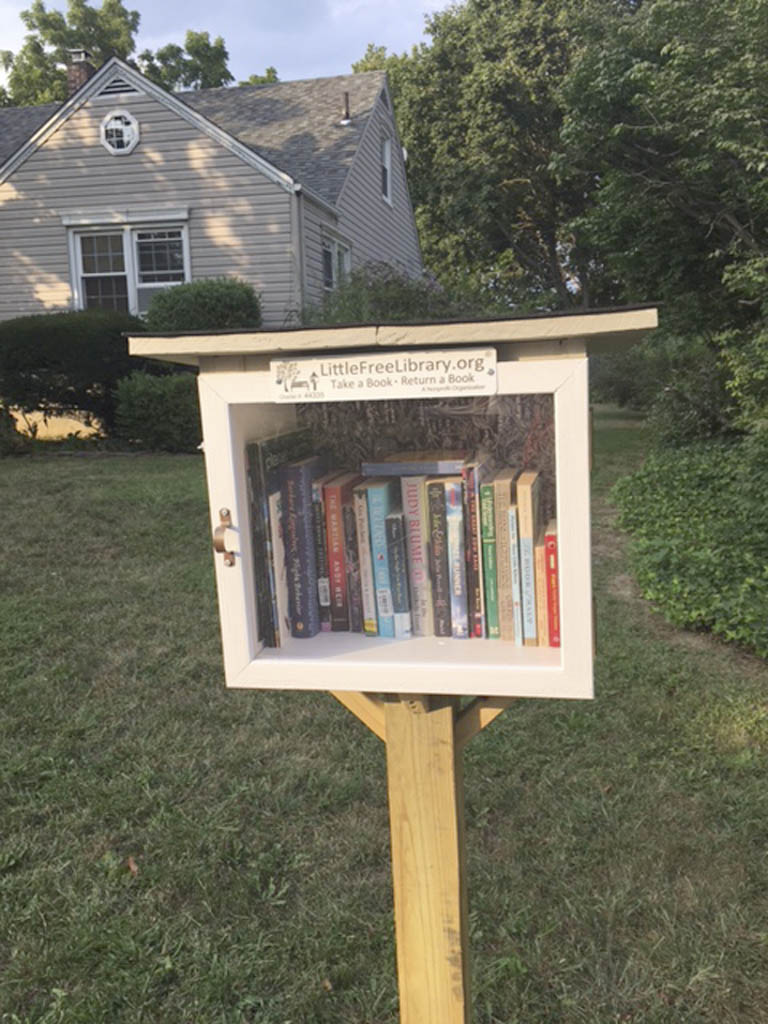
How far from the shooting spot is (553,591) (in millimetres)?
1438

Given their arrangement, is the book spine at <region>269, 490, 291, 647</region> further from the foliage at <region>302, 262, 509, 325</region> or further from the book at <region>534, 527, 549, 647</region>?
the foliage at <region>302, 262, 509, 325</region>

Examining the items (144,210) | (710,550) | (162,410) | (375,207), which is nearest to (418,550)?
(710,550)

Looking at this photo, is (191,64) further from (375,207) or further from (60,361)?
(60,361)

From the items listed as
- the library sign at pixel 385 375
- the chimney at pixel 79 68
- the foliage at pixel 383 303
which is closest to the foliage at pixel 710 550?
the library sign at pixel 385 375

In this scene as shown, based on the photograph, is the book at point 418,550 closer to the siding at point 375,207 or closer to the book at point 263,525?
the book at point 263,525

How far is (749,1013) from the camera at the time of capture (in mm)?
2154

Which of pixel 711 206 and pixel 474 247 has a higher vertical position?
pixel 474 247

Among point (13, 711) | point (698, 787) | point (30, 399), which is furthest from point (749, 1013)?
point (30, 399)

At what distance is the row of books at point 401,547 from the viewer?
4.77 feet

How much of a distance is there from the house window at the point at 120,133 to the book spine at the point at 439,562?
562 inches

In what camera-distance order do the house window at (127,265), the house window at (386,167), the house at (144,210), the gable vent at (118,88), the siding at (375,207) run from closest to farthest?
the house at (144,210)
the gable vent at (118,88)
the house window at (127,265)
the siding at (375,207)
the house window at (386,167)

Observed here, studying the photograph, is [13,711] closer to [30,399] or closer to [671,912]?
[671,912]

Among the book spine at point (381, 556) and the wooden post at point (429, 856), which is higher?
the book spine at point (381, 556)

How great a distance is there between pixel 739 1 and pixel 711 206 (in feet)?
7.65
